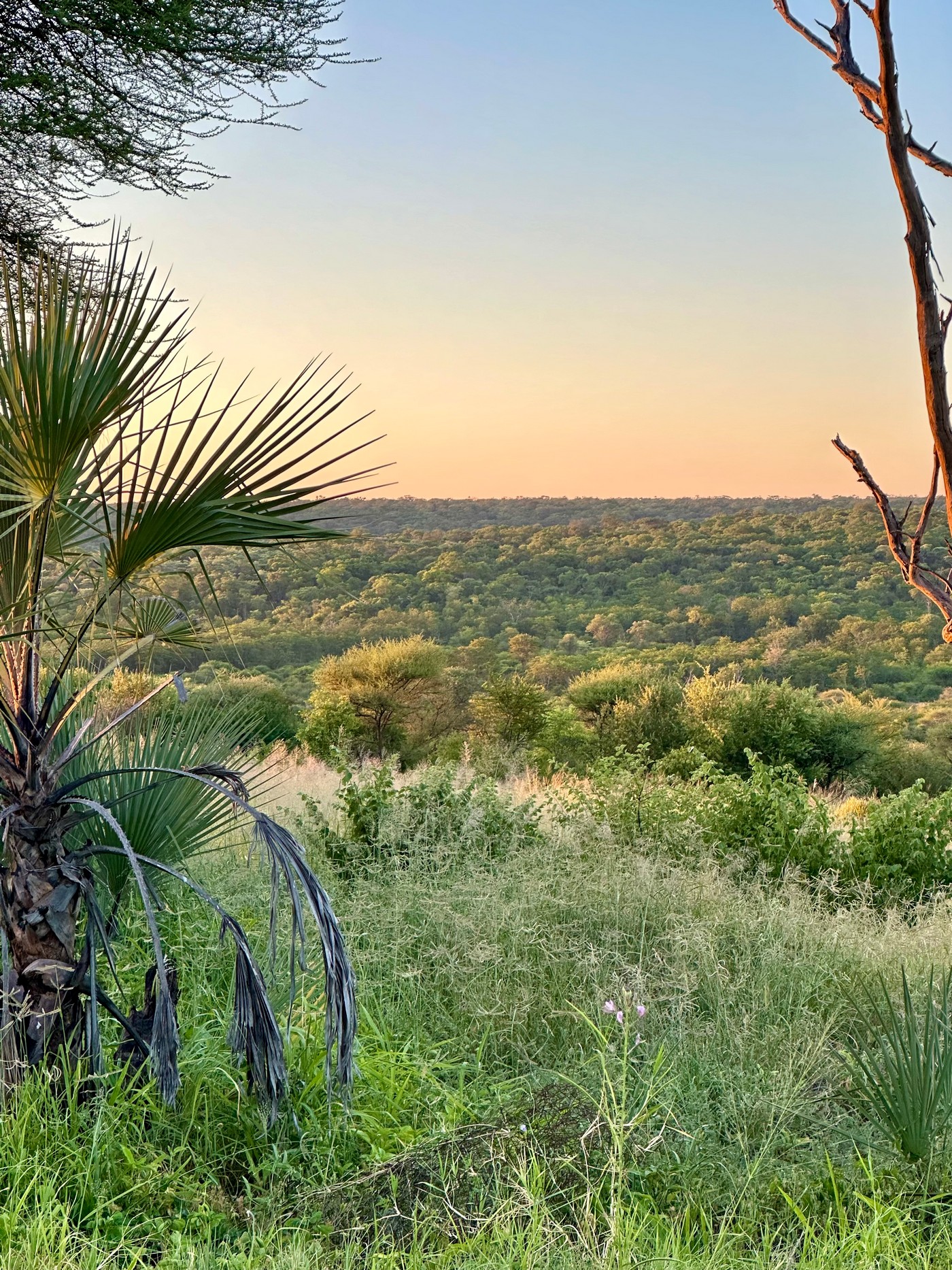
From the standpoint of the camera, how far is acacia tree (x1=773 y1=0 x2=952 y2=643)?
3.62 ft

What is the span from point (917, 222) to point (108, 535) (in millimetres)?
1912

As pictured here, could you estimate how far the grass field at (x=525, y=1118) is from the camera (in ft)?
7.30

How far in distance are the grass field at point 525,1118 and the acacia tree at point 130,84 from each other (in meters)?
4.67

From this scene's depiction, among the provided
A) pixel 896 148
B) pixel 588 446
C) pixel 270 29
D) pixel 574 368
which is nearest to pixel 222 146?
pixel 270 29

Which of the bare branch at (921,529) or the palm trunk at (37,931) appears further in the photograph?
the palm trunk at (37,931)

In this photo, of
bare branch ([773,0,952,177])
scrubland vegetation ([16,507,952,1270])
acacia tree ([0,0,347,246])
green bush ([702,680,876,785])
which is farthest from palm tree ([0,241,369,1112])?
green bush ([702,680,876,785])

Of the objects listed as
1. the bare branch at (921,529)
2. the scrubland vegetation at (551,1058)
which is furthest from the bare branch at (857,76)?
the scrubland vegetation at (551,1058)

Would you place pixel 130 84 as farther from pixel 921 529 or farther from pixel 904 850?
pixel 904 850

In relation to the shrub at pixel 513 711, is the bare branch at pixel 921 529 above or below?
above

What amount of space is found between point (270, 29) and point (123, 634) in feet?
15.2

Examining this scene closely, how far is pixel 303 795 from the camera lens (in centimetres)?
598

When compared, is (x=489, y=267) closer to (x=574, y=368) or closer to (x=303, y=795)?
(x=574, y=368)

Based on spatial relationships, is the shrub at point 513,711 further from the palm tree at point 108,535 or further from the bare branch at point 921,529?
the bare branch at point 921,529

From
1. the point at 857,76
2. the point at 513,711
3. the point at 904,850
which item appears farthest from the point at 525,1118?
the point at 513,711
